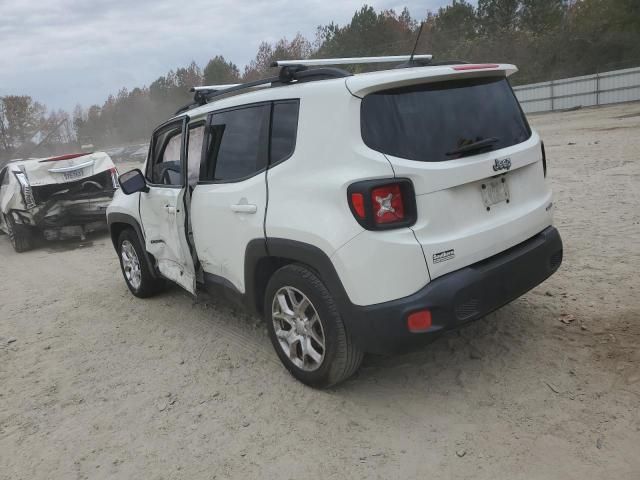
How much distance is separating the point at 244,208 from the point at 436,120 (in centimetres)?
132

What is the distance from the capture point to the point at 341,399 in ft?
10.7

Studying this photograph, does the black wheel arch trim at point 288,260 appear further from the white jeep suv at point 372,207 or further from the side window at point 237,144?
the side window at point 237,144

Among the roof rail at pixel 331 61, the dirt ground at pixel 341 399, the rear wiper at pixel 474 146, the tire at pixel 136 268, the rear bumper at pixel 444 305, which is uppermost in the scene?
the roof rail at pixel 331 61

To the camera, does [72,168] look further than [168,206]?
Yes

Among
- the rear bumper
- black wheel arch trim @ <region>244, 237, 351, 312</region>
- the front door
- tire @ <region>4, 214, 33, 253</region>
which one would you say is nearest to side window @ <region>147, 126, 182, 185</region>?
the front door

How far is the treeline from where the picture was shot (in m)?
36.8

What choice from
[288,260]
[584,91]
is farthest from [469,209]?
[584,91]

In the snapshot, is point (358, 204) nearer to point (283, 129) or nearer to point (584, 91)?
point (283, 129)

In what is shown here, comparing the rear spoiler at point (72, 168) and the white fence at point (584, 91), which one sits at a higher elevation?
the rear spoiler at point (72, 168)

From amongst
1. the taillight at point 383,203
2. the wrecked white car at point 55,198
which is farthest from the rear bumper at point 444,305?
the wrecked white car at point 55,198

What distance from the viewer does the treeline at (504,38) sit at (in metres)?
36.8

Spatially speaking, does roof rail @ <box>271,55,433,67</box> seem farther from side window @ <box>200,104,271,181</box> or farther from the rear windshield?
the rear windshield

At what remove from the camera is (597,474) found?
241 centimetres

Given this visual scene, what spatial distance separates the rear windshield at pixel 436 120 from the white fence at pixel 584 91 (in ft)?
95.2
